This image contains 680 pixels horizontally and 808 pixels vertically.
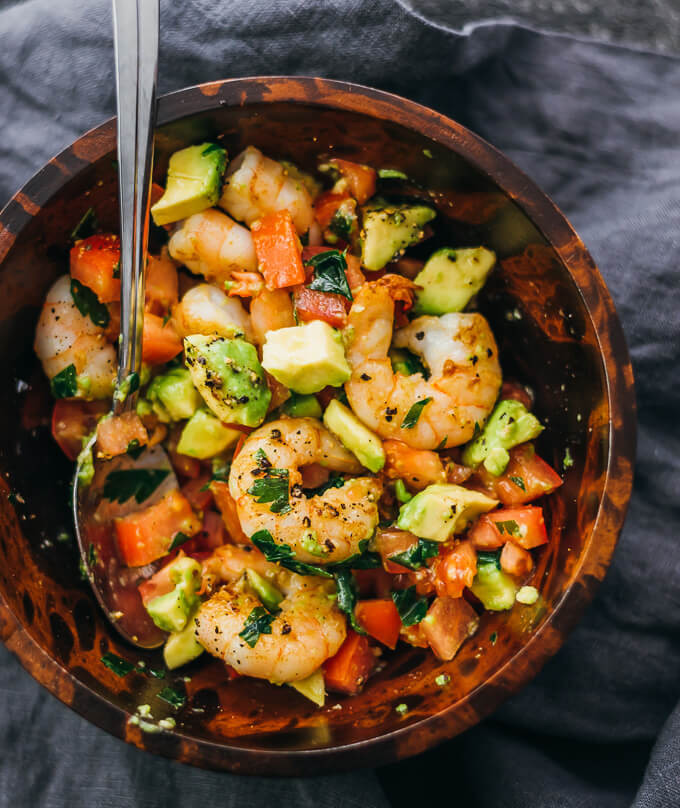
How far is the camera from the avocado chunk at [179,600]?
7.39 ft

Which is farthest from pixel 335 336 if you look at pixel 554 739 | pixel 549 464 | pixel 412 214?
pixel 554 739

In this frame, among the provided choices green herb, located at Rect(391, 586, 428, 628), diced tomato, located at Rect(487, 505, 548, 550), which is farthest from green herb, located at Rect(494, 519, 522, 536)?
green herb, located at Rect(391, 586, 428, 628)

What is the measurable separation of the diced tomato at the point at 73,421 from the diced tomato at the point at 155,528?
0.96ft

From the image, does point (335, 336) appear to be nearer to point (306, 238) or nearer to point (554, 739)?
point (306, 238)

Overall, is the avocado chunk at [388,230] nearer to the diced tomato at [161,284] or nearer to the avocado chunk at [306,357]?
the avocado chunk at [306,357]

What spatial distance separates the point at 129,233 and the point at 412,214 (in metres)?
0.85

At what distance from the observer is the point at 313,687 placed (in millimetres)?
2195

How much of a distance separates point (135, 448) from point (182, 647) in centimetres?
64

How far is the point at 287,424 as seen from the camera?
216 cm

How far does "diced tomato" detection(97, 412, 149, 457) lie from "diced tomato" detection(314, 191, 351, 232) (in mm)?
818

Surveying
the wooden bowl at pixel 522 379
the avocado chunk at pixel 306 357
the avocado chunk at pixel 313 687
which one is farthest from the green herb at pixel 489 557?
the avocado chunk at pixel 306 357

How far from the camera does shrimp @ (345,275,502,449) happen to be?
2.15 m

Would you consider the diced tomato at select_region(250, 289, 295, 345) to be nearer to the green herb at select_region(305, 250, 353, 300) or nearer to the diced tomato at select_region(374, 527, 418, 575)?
the green herb at select_region(305, 250, 353, 300)

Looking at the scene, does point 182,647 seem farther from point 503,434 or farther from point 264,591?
point 503,434
